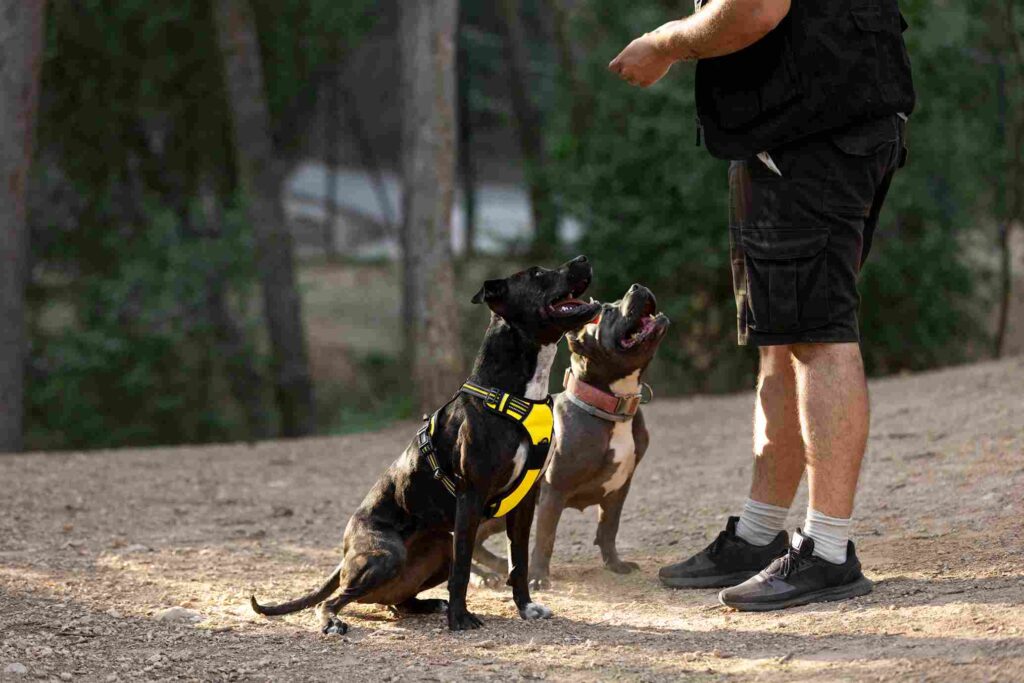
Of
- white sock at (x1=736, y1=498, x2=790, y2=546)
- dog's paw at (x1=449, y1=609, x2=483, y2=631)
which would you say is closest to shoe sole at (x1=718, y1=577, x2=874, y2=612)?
white sock at (x1=736, y1=498, x2=790, y2=546)

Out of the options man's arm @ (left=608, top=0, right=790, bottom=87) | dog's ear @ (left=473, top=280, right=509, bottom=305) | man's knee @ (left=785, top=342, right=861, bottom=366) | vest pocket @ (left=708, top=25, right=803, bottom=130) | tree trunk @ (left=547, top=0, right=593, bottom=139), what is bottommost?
man's knee @ (left=785, top=342, right=861, bottom=366)

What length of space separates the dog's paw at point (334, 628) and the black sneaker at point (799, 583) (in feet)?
4.39

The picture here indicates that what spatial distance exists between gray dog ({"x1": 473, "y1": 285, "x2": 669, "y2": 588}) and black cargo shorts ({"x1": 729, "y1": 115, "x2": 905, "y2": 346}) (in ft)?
2.04

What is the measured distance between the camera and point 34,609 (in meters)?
5.10

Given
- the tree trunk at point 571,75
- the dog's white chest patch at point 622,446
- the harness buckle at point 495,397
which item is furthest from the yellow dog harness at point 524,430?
the tree trunk at point 571,75

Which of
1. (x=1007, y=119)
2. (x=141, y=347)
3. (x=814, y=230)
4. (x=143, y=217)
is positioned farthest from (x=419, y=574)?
(x=143, y=217)

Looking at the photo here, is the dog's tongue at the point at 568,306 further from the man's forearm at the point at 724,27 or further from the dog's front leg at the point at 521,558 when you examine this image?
the man's forearm at the point at 724,27

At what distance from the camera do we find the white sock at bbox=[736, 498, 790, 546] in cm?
521

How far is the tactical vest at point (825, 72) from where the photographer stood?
4645 mm

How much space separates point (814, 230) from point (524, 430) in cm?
121

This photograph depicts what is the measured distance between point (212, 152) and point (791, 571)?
15.8 metres

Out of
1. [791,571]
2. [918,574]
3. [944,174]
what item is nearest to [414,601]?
[791,571]

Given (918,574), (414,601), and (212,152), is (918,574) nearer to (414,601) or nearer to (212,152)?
(414,601)

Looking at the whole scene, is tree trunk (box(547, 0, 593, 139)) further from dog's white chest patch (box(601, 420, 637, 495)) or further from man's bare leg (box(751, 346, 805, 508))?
man's bare leg (box(751, 346, 805, 508))
